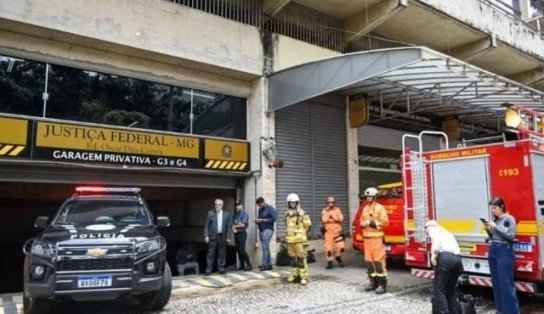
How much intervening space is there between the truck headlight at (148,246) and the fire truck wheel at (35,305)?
155 centimetres

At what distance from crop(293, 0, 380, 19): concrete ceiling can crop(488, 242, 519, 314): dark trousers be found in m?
8.89

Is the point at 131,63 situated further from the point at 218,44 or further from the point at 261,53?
the point at 261,53

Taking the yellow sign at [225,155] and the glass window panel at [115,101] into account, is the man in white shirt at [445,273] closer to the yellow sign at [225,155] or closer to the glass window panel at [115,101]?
the yellow sign at [225,155]

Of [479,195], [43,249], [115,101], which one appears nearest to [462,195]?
[479,195]

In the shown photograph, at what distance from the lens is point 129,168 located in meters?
10.4

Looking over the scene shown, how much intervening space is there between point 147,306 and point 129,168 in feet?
13.1

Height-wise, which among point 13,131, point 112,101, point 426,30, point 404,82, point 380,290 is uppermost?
point 426,30

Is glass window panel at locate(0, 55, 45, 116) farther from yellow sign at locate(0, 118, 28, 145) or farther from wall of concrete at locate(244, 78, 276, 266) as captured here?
wall of concrete at locate(244, 78, 276, 266)

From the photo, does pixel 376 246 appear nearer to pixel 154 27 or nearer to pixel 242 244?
pixel 242 244

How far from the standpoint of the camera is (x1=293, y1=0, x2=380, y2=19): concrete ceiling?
13.4 m

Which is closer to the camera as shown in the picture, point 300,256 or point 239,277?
point 300,256

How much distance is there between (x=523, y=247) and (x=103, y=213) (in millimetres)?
6312

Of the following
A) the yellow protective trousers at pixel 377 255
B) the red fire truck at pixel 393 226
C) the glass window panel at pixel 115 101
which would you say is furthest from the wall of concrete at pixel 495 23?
the yellow protective trousers at pixel 377 255

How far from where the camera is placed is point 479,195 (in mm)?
7379
